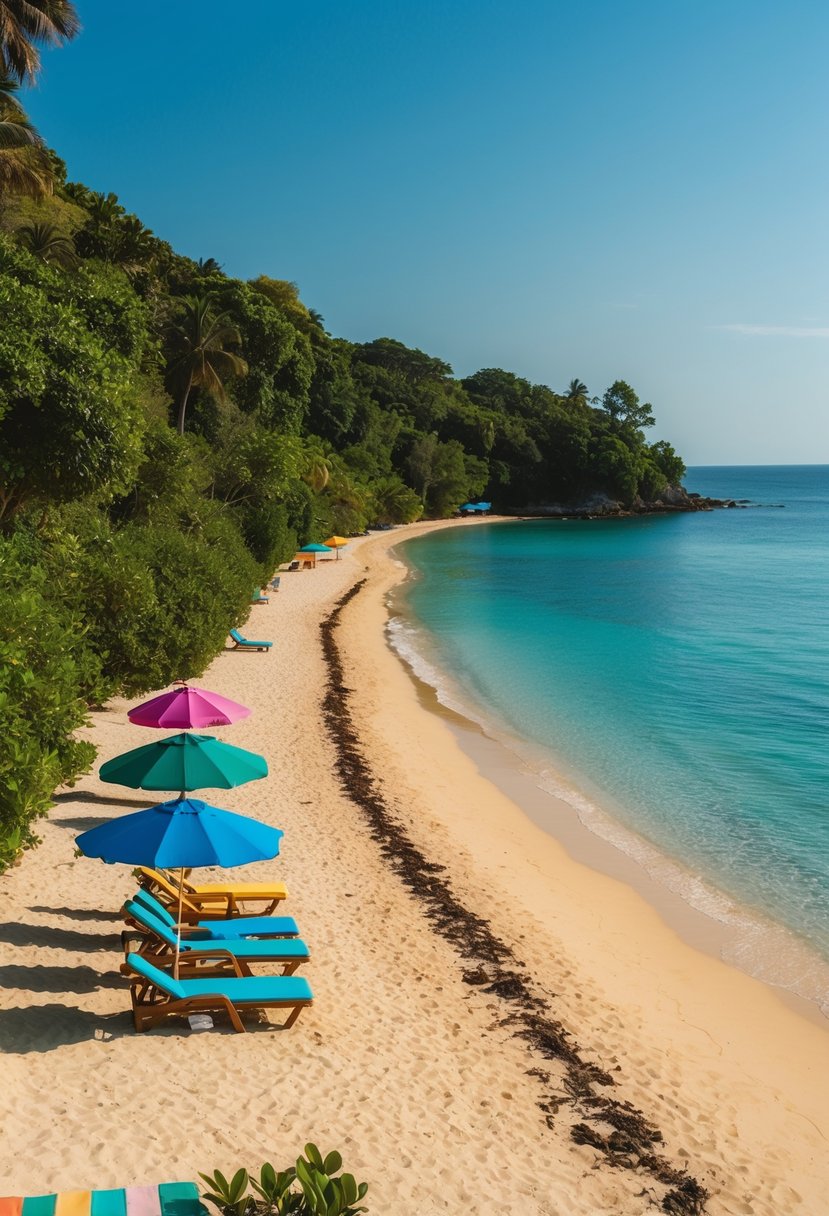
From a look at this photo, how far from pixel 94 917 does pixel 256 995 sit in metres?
2.86

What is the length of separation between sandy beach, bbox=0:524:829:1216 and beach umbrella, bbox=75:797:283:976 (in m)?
1.38

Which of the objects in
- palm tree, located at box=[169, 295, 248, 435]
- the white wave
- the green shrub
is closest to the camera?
the green shrub

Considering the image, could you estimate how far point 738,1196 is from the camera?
6.50 meters

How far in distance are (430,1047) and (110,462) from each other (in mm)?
12370

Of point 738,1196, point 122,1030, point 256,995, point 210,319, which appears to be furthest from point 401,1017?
point 210,319

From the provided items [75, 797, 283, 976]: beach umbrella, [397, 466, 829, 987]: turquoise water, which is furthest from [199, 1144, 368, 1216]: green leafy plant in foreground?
[397, 466, 829, 987]: turquoise water

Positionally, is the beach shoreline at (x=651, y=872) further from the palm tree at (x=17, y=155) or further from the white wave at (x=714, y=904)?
the palm tree at (x=17, y=155)

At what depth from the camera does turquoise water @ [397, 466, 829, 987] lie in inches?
582

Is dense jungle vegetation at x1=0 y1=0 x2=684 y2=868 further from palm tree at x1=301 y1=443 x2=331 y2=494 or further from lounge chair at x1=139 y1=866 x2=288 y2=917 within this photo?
lounge chair at x1=139 y1=866 x2=288 y2=917

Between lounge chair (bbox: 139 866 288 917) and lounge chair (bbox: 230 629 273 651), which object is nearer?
lounge chair (bbox: 139 866 288 917)

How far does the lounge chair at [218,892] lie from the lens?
966 cm

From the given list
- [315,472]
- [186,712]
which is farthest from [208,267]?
[186,712]

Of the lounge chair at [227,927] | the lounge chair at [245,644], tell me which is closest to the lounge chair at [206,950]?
the lounge chair at [227,927]

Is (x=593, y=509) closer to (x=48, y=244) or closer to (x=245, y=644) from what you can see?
(x=48, y=244)
